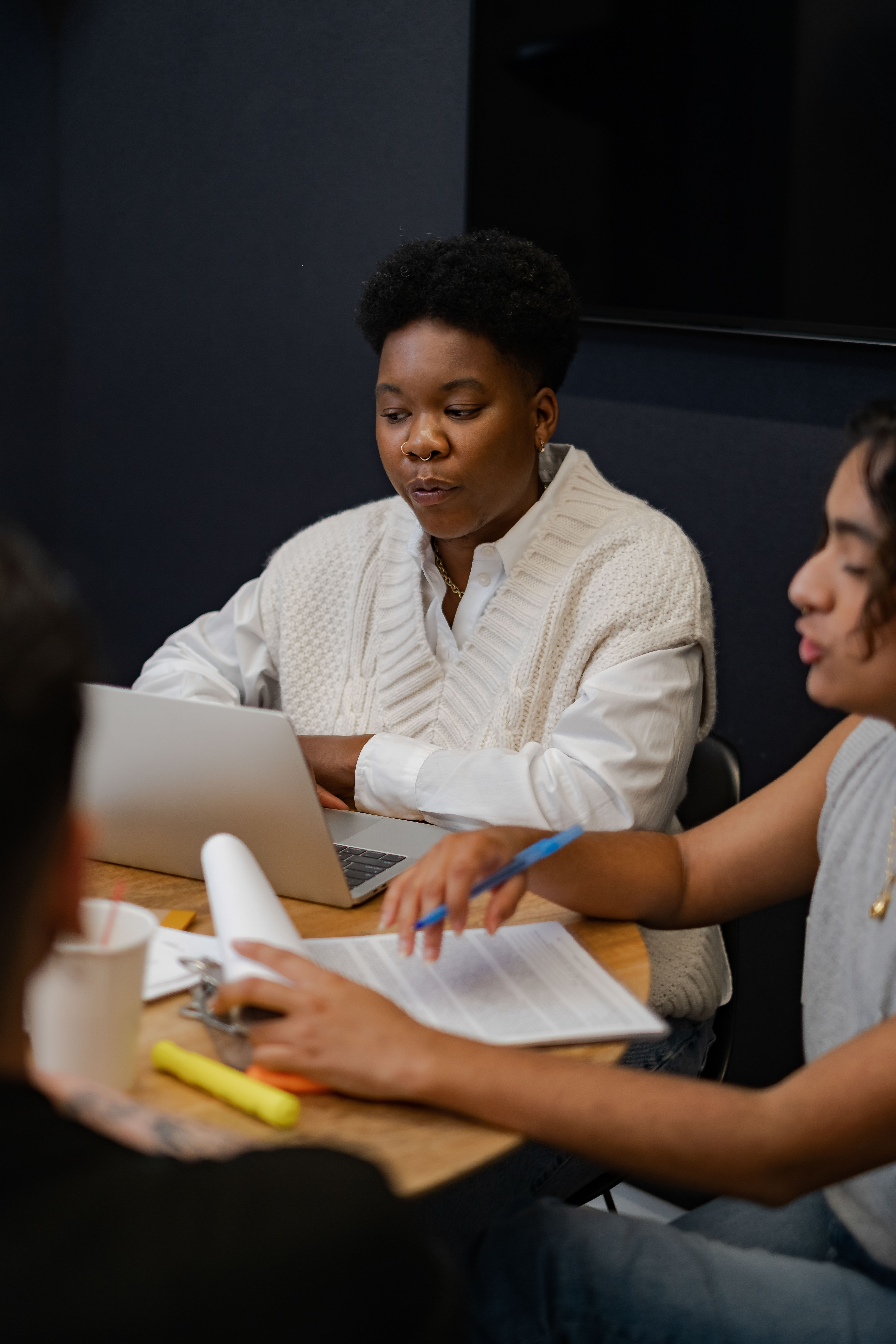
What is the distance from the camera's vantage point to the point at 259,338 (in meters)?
2.96

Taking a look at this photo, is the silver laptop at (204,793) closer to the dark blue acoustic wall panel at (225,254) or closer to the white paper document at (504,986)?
the white paper document at (504,986)

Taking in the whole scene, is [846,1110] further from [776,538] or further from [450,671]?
[776,538]

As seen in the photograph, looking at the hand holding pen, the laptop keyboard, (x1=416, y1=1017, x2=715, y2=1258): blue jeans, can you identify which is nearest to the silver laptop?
the laptop keyboard

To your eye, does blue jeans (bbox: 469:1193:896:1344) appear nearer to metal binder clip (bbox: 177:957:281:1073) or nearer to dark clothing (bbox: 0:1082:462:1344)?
metal binder clip (bbox: 177:957:281:1073)

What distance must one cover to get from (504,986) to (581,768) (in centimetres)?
53

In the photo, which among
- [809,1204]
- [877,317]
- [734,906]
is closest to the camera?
[809,1204]

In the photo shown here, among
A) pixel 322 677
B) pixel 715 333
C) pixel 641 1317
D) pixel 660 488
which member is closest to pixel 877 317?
pixel 715 333

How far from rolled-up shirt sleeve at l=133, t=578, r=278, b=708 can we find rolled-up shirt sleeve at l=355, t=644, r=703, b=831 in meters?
0.40

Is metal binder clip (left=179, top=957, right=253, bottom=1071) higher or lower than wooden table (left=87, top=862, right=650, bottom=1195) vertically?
higher

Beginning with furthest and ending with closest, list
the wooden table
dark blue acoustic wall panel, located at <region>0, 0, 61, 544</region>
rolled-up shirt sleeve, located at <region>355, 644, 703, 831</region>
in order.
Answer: dark blue acoustic wall panel, located at <region>0, 0, 61, 544</region> → rolled-up shirt sleeve, located at <region>355, 644, 703, 831</region> → the wooden table

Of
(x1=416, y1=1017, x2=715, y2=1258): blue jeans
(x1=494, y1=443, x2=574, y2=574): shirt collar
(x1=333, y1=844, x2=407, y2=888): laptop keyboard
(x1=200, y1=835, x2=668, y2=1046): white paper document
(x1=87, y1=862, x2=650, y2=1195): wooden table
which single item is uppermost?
(x1=494, y1=443, x2=574, y2=574): shirt collar

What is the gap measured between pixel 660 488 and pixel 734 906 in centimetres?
119

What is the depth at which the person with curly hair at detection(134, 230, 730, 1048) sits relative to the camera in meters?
1.59

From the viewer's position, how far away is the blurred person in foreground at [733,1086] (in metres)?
0.90
